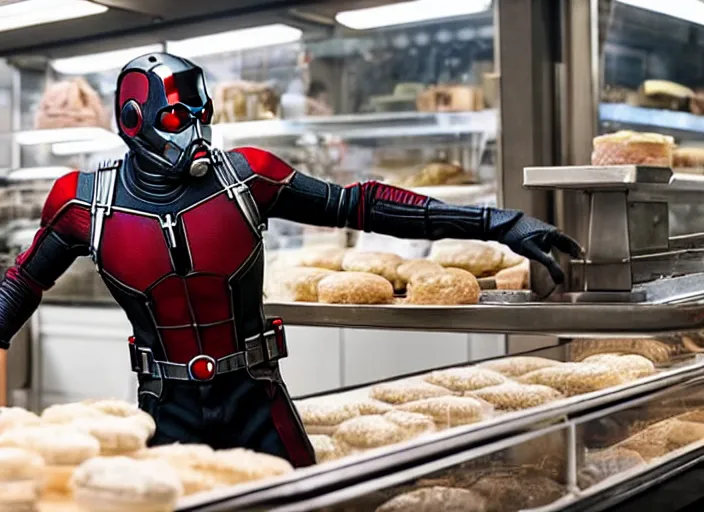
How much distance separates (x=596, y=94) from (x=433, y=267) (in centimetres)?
104

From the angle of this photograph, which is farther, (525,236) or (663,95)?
(663,95)

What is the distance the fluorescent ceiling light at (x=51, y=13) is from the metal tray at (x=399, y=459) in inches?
81.9

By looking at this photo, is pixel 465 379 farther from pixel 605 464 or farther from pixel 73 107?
pixel 73 107

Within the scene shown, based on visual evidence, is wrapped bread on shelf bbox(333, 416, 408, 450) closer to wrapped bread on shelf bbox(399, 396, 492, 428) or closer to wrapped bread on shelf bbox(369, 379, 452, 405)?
wrapped bread on shelf bbox(399, 396, 492, 428)

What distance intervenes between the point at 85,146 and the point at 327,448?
3680 millimetres

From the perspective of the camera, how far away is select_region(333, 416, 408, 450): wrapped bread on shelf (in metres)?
1.24

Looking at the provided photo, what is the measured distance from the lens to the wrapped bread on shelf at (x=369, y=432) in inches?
48.9

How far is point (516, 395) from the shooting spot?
1.60 metres

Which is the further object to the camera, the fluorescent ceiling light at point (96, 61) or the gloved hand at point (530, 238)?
the fluorescent ceiling light at point (96, 61)

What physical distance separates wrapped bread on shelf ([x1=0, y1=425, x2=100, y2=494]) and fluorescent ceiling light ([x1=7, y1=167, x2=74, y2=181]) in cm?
385

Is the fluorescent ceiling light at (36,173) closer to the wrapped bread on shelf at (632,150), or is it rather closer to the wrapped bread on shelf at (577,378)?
the wrapped bread on shelf at (632,150)

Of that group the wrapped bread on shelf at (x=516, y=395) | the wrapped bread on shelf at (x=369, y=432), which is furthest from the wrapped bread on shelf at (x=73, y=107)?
the wrapped bread on shelf at (x=369, y=432)

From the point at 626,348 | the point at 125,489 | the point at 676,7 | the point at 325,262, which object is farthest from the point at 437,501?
the point at 676,7

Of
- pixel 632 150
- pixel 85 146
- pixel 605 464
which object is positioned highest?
pixel 85 146
